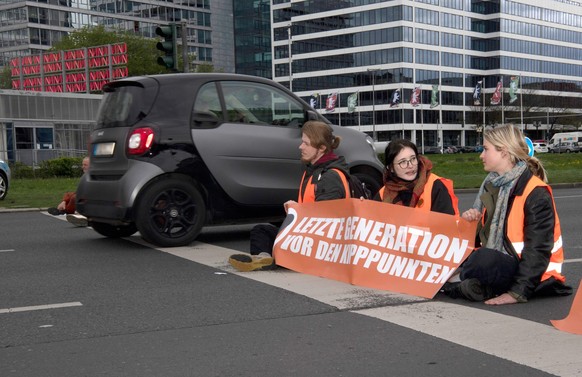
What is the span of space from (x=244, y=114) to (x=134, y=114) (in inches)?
50.6

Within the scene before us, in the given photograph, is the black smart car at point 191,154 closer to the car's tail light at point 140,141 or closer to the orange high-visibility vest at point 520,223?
the car's tail light at point 140,141

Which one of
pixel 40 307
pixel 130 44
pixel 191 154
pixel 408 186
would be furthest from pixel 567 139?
pixel 40 307

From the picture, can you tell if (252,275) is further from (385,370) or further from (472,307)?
(385,370)

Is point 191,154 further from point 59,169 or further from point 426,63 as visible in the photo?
point 426,63

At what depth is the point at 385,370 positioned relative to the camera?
3.95 m

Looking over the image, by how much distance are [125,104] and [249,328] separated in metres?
4.54

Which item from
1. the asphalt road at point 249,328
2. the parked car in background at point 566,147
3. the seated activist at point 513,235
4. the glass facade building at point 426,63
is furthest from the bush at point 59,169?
the glass facade building at point 426,63

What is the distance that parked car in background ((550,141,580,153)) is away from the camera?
8588 centimetres

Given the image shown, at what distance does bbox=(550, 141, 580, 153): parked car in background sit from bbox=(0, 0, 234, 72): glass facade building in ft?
144

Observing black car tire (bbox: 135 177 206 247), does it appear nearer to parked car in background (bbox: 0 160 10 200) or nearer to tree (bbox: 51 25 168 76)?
parked car in background (bbox: 0 160 10 200)

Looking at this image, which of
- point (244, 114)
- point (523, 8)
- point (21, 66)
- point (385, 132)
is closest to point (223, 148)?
point (244, 114)

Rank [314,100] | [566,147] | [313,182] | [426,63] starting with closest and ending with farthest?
1. [313,182]
2. [566,147]
3. [314,100]
4. [426,63]

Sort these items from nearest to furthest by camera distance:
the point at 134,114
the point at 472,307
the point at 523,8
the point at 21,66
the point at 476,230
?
the point at 472,307
the point at 476,230
the point at 134,114
the point at 21,66
the point at 523,8

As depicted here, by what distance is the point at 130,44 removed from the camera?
77.1 metres
